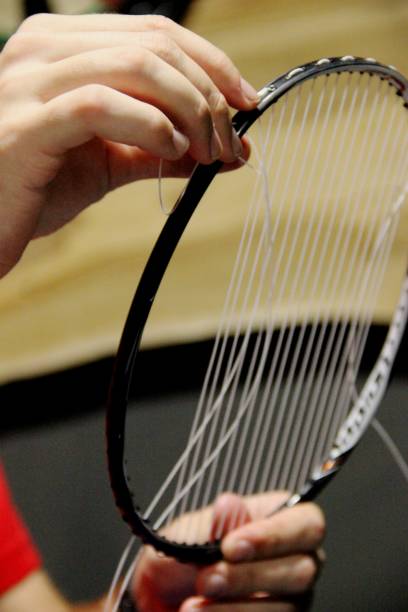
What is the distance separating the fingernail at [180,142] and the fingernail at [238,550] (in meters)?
0.26

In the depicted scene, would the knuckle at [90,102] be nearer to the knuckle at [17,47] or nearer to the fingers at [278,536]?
the knuckle at [17,47]

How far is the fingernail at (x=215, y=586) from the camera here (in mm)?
529

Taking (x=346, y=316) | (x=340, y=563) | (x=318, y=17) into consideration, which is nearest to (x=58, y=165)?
(x=346, y=316)

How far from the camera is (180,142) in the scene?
0.37 metres

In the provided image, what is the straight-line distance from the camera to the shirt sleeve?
2.24 feet

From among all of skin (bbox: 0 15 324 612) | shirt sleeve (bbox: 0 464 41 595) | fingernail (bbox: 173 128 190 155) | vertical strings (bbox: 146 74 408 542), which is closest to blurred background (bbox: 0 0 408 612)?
vertical strings (bbox: 146 74 408 542)

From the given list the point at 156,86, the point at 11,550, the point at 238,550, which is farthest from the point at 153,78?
the point at 11,550

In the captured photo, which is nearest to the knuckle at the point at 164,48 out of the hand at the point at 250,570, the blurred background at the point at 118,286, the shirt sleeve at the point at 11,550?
the hand at the point at 250,570

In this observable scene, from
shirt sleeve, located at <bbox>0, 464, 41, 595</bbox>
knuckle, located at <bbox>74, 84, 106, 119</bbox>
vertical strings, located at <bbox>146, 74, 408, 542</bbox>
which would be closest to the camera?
knuckle, located at <bbox>74, 84, 106, 119</bbox>

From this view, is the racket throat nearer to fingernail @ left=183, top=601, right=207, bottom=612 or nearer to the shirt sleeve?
fingernail @ left=183, top=601, right=207, bottom=612

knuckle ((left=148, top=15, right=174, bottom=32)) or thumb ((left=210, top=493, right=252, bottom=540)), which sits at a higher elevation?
knuckle ((left=148, top=15, right=174, bottom=32))

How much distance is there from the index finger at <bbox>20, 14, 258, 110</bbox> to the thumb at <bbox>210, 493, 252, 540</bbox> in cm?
26

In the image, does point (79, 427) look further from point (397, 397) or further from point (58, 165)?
point (58, 165)

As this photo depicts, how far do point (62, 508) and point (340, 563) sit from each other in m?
0.38
